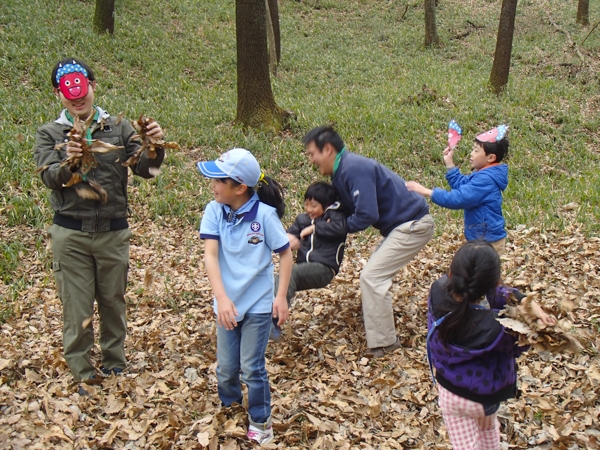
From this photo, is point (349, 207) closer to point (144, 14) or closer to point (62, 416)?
point (62, 416)

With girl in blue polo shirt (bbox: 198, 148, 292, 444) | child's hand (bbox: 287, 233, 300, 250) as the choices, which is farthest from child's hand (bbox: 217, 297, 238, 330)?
child's hand (bbox: 287, 233, 300, 250)

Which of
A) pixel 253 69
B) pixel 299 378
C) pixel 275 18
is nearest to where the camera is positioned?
pixel 299 378

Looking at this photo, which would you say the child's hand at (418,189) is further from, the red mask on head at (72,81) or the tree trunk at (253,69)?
the tree trunk at (253,69)

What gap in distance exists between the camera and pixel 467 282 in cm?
277

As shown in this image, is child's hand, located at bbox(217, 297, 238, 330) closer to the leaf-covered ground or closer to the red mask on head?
the leaf-covered ground

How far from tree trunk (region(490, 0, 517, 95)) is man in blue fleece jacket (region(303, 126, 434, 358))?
34.8 ft

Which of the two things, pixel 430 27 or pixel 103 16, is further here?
pixel 430 27

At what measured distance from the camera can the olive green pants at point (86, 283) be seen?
4.09 m

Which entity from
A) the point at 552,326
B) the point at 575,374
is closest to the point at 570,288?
the point at 575,374

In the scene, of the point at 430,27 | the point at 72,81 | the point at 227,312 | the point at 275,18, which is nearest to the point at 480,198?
the point at 227,312

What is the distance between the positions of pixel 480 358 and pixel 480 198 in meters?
2.23

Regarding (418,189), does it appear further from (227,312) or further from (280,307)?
(227,312)

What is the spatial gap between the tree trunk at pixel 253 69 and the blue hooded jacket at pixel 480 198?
6.22 meters

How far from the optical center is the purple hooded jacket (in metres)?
2.81
